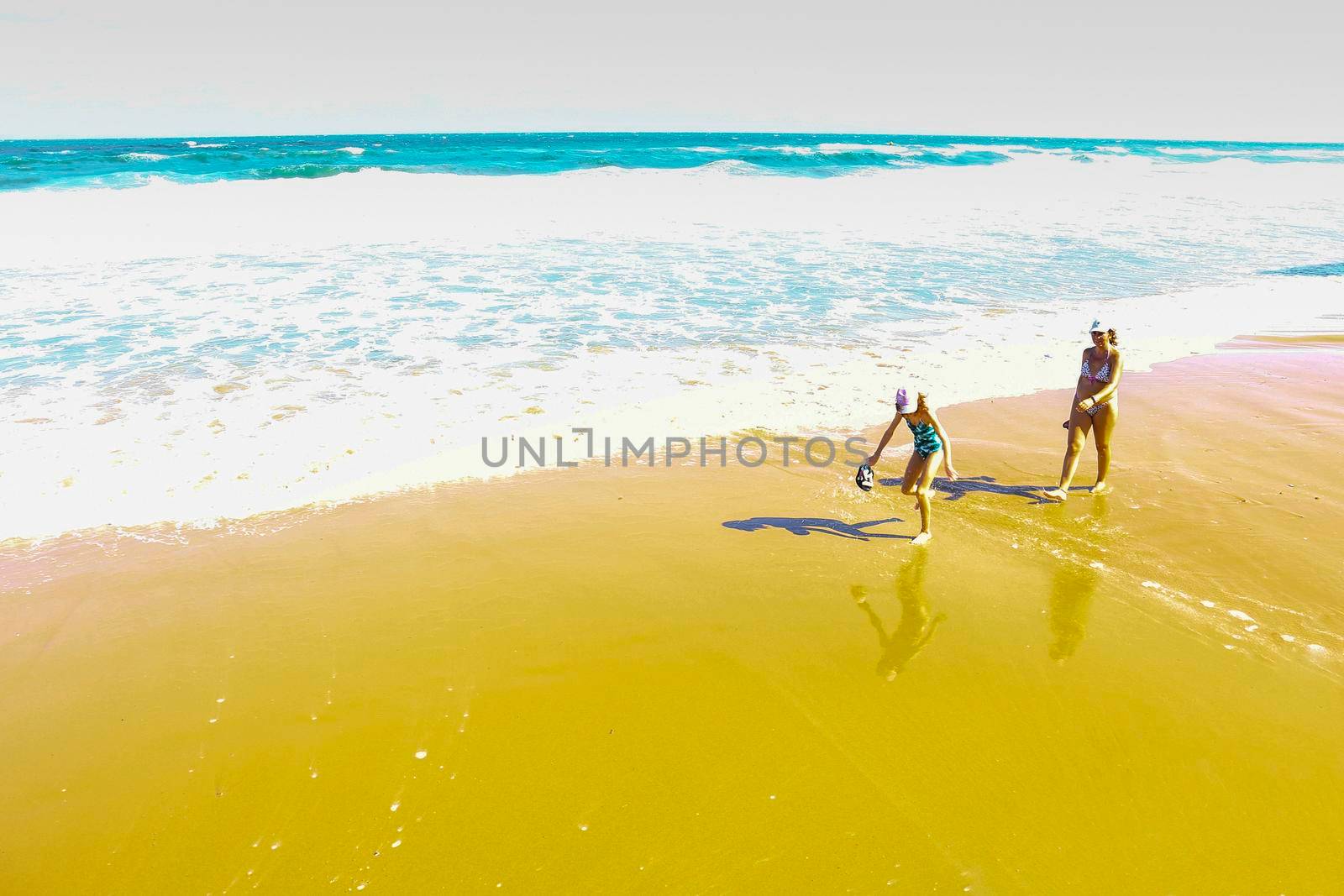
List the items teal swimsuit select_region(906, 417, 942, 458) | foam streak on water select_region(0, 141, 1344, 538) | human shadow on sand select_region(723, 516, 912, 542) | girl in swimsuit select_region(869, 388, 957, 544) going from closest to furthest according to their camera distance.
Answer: girl in swimsuit select_region(869, 388, 957, 544), teal swimsuit select_region(906, 417, 942, 458), human shadow on sand select_region(723, 516, 912, 542), foam streak on water select_region(0, 141, 1344, 538)

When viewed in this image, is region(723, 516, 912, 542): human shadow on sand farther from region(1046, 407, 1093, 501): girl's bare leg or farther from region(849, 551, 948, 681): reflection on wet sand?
region(1046, 407, 1093, 501): girl's bare leg

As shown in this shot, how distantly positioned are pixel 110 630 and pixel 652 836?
3.47 meters

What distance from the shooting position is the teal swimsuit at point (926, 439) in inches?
220

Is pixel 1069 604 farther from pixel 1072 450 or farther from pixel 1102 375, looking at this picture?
pixel 1102 375

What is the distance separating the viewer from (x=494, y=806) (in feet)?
10.8

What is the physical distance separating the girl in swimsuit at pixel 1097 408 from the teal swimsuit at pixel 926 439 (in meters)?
1.41

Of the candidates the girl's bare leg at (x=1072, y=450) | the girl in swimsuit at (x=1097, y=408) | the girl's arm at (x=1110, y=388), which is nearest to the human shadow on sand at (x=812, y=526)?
the girl's bare leg at (x=1072, y=450)

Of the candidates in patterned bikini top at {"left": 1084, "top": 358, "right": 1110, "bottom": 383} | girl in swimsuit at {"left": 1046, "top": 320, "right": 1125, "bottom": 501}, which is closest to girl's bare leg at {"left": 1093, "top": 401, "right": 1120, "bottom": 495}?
girl in swimsuit at {"left": 1046, "top": 320, "right": 1125, "bottom": 501}

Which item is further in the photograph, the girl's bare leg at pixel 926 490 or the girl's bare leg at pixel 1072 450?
the girl's bare leg at pixel 1072 450

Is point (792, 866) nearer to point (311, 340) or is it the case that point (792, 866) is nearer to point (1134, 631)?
point (1134, 631)

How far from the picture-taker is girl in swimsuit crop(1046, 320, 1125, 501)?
6.17m

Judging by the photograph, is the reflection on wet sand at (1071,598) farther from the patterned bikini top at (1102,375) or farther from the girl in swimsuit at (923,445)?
the patterned bikini top at (1102,375)

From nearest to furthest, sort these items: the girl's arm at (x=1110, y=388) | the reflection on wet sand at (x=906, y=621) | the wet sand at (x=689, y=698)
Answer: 1. the wet sand at (x=689, y=698)
2. the reflection on wet sand at (x=906, y=621)
3. the girl's arm at (x=1110, y=388)

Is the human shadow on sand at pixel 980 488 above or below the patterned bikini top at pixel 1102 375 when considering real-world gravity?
below
